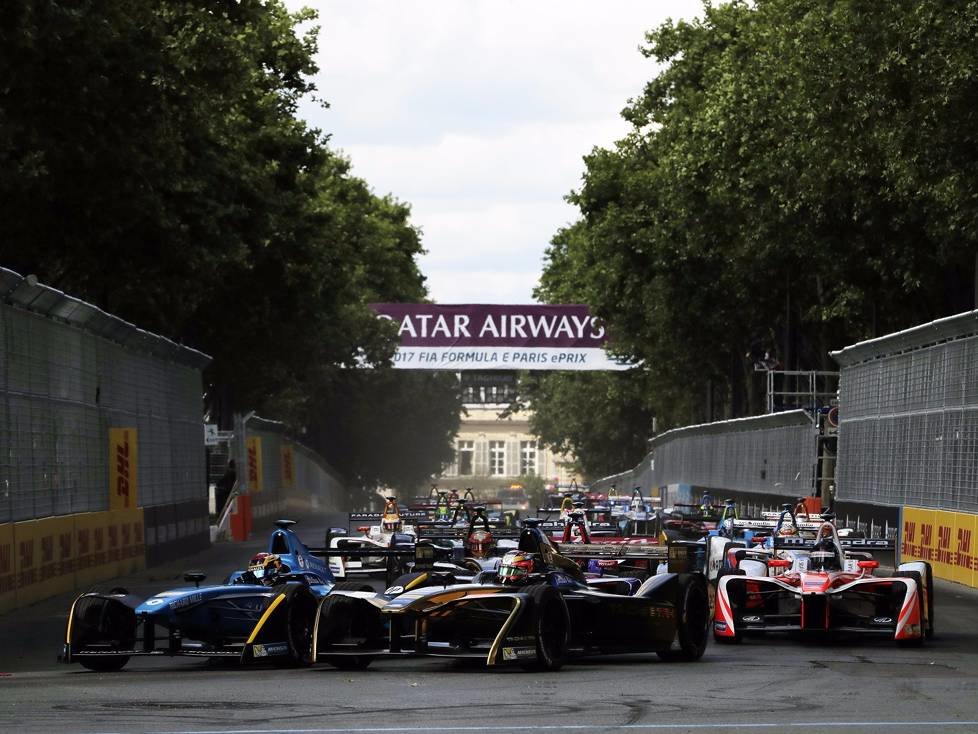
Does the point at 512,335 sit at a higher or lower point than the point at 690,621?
higher

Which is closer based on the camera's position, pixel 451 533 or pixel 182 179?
pixel 451 533

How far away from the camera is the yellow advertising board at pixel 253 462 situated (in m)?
52.9

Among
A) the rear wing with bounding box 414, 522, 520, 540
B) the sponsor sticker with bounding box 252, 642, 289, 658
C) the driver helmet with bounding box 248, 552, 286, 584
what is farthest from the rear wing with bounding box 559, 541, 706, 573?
the rear wing with bounding box 414, 522, 520, 540

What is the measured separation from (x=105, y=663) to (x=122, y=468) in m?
15.6

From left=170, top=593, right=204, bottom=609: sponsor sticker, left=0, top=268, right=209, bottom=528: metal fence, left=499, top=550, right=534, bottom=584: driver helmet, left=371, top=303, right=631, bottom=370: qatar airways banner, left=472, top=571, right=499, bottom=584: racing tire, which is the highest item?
left=371, top=303, right=631, bottom=370: qatar airways banner

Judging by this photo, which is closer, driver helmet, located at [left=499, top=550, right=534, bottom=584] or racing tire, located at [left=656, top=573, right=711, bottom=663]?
driver helmet, located at [left=499, top=550, right=534, bottom=584]

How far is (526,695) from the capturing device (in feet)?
40.3

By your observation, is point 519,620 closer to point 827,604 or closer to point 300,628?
point 300,628

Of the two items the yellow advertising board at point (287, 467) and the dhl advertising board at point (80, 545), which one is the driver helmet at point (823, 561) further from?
the yellow advertising board at point (287, 467)

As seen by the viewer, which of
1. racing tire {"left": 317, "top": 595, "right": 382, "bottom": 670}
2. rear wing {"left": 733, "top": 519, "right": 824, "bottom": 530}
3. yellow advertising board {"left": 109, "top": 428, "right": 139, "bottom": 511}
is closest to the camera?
racing tire {"left": 317, "top": 595, "right": 382, "bottom": 670}

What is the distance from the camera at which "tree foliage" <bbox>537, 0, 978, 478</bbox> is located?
3222 centimetres

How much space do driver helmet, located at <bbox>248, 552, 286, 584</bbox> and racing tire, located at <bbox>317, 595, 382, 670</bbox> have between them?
1.91 metres

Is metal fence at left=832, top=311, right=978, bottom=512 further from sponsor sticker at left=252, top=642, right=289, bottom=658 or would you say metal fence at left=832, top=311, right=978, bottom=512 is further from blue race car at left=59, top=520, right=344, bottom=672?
sponsor sticker at left=252, top=642, right=289, bottom=658

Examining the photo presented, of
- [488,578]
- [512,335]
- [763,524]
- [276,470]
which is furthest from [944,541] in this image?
[512,335]
